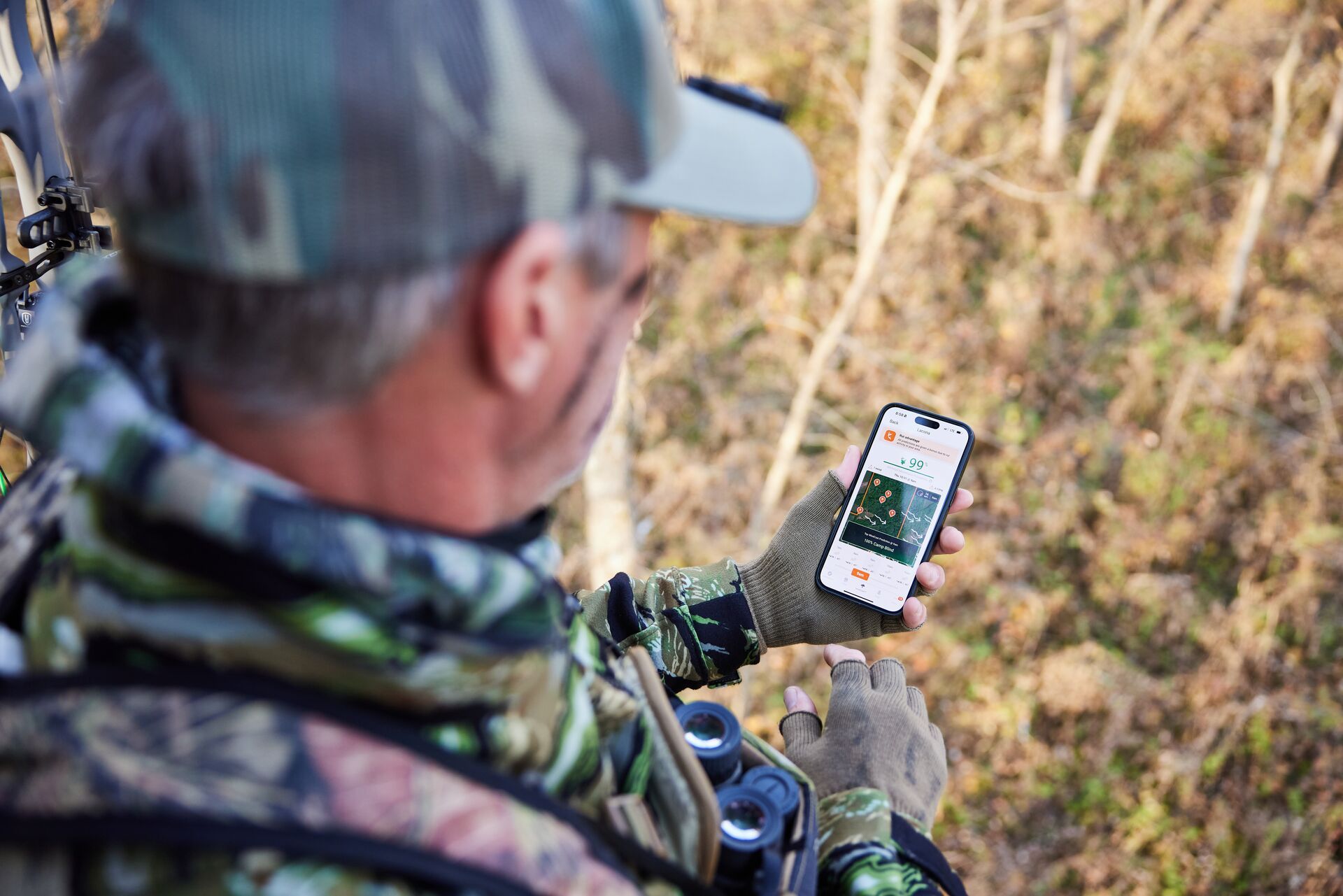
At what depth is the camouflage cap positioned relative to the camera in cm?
69

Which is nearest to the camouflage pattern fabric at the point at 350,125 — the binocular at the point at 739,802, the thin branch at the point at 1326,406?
the binocular at the point at 739,802

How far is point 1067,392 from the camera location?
288 inches

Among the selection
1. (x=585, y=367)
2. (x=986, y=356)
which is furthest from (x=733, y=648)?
(x=986, y=356)

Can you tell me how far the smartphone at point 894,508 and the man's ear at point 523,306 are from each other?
1.30 metres

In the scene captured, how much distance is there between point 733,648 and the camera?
177 centimetres

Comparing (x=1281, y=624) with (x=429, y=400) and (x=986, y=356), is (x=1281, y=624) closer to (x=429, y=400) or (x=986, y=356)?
(x=986, y=356)

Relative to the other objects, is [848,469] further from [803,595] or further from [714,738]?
[714,738]

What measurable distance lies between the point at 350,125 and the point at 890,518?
1.73 m

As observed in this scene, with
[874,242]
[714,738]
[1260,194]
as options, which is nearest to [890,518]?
[714,738]

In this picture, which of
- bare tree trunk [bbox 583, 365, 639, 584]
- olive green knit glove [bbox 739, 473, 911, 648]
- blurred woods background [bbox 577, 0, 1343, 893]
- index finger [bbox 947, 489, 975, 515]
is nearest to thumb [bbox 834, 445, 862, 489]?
olive green knit glove [bbox 739, 473, 911, 648]

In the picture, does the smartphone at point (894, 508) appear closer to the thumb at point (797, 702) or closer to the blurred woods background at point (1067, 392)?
the thumb at point (797, 702)

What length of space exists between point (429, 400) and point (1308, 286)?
9251 mm

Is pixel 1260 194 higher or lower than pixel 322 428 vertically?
lower

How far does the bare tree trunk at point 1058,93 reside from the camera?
8555 mm
